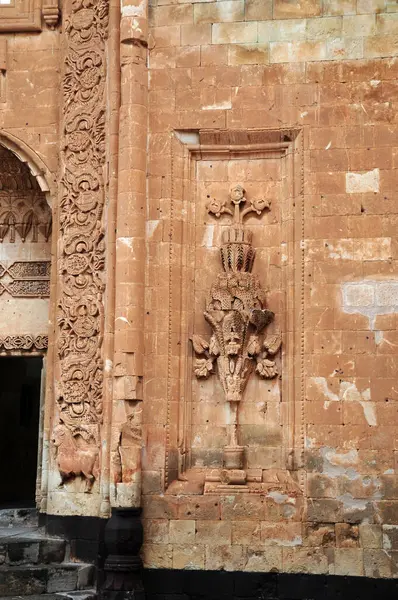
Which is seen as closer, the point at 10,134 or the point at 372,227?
the point at 372,227

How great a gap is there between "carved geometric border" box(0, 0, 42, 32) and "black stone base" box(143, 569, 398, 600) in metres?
6.91

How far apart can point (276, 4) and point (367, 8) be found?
1071mm

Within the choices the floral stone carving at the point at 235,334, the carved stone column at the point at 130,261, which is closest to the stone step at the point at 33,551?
the carved stone column at the point at 130,261

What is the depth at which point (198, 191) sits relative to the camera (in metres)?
11.1

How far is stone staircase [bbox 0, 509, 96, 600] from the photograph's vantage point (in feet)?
33.6

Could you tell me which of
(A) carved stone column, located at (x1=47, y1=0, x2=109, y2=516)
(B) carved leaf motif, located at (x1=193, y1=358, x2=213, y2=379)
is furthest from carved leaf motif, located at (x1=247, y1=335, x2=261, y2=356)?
(A) carved stone column, located at (x1=47, y1=0, x2=109, y2=516)

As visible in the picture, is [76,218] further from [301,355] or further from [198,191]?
[301,355]

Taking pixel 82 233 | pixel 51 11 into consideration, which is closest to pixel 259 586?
pixel 82 233

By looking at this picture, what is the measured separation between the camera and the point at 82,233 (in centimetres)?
1120

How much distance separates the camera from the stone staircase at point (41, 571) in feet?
33.6

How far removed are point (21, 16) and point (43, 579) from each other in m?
6.97

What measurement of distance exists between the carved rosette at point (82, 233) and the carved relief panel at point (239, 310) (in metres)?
0.97

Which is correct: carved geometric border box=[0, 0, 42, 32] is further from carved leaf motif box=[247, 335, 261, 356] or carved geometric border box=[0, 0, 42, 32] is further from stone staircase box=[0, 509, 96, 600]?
stone staircase box=[0, 509, 96, 600]

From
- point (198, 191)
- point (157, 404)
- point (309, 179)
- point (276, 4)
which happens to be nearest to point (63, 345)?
point (157, 404)
